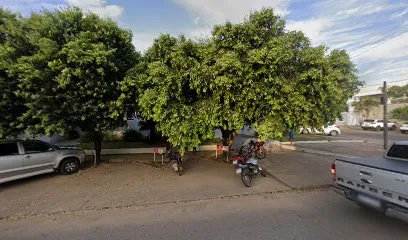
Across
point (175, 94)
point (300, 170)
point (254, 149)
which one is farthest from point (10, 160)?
point (300, 170)

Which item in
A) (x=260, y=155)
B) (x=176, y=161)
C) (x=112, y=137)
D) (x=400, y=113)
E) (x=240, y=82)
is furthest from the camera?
(x=400, y=113)

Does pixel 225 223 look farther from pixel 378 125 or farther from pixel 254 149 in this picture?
pixel 378 125

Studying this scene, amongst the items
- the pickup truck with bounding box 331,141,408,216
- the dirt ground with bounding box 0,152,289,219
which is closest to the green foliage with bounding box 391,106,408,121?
the dirt ground with bounding box 0,152,289,219

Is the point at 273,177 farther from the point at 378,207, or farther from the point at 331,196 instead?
the point at 378,207

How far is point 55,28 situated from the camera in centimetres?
743

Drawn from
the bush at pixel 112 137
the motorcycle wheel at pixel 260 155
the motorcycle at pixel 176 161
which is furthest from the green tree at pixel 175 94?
the bush at pixel 112 137

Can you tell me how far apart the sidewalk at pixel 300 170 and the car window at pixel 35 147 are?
8.19 meters

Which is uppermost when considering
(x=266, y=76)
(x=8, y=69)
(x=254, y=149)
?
(x=8, y=69)

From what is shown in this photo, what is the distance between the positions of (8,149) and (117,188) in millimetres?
3710

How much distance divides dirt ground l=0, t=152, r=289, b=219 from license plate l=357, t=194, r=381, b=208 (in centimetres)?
263

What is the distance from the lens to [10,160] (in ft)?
24.5

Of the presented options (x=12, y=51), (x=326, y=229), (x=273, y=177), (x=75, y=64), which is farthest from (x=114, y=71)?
(x=326, y=229)

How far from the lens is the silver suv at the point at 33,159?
745cm

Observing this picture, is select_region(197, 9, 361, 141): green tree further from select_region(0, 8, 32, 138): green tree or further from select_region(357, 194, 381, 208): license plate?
select_region(0, 8, 32, 138): green tree
